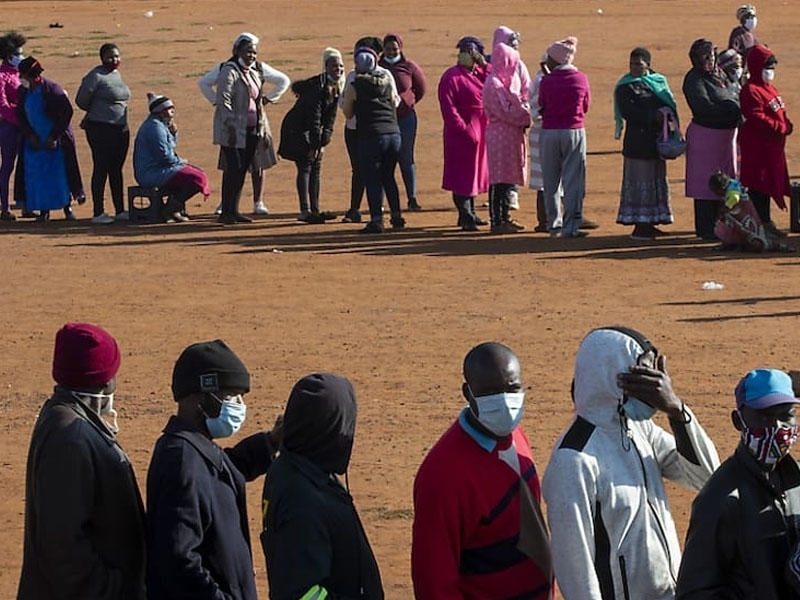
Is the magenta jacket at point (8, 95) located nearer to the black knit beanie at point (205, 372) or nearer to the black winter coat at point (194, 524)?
the black knit beanie at point (205, 372)

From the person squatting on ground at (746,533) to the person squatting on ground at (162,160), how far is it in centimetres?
1387

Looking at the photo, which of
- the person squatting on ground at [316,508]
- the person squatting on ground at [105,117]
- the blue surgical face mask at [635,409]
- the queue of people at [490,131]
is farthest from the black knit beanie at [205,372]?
the person squatting on ground at [105,117]

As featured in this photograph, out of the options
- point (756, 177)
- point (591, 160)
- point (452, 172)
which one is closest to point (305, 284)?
point (452, 172)

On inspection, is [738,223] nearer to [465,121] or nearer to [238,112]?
[465,121]

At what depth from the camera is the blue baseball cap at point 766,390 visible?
5.29 m

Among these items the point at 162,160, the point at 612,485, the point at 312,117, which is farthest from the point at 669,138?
the point at 612,485

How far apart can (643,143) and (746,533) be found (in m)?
11.7

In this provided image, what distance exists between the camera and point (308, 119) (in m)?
18.4

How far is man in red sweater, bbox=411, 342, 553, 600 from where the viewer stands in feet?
17.6

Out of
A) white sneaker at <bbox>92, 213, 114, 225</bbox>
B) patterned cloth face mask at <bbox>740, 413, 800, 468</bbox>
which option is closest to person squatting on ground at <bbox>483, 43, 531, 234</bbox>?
white sneaker at <bbox>92, 213, 114, 225</bbox>

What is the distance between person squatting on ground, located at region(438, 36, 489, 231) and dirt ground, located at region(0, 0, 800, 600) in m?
0.54

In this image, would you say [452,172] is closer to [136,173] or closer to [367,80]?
[367,80]

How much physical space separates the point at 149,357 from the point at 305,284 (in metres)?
2.75

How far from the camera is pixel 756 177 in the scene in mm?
16391
